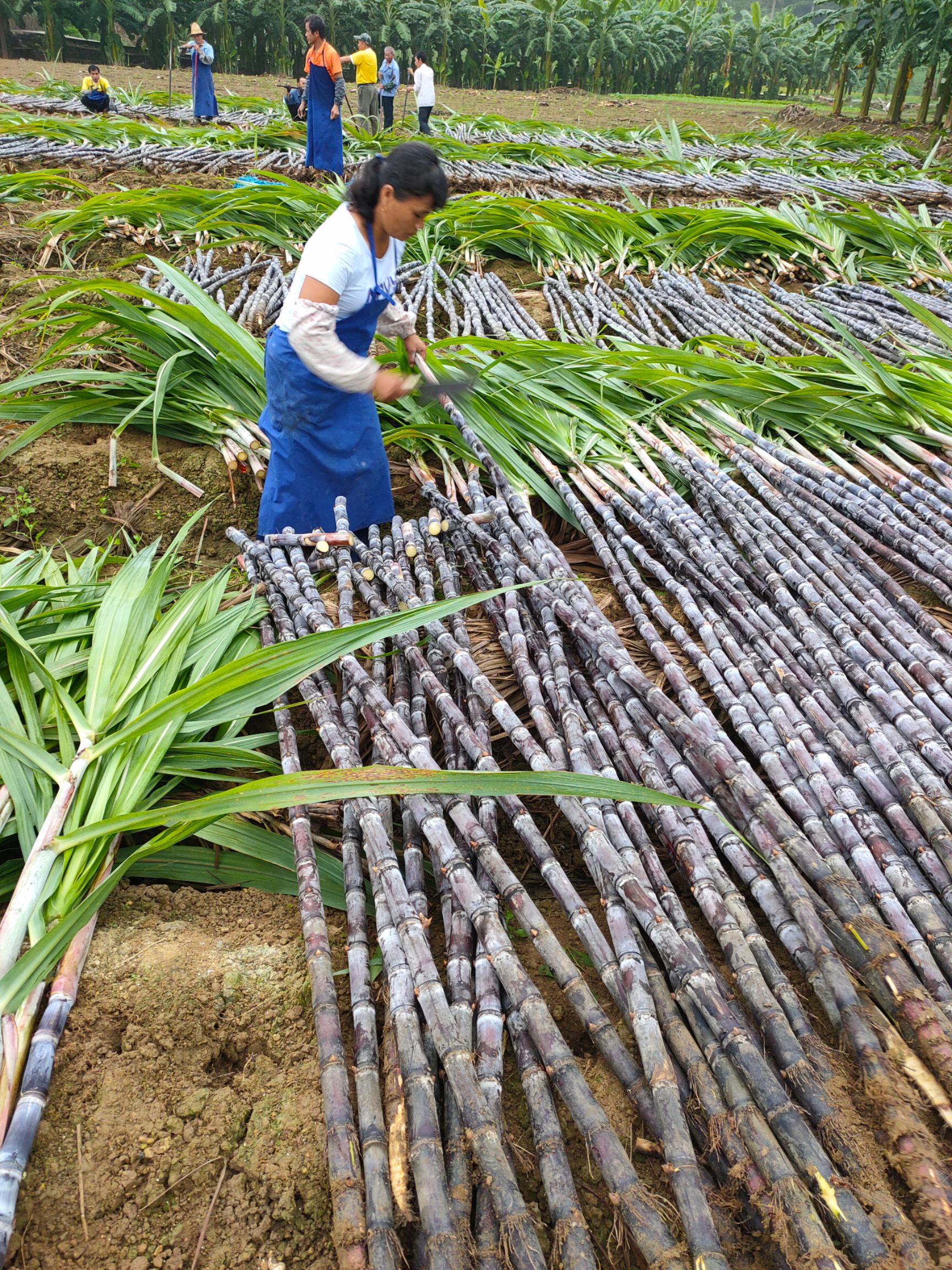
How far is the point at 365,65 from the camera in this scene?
834cm

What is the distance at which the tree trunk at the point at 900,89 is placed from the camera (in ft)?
45.3

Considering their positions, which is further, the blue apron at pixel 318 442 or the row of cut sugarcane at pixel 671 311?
the row of cut sugarcane at pixel 671 311

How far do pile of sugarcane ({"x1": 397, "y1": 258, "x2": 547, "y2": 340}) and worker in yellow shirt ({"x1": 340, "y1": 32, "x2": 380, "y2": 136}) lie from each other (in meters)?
4.66

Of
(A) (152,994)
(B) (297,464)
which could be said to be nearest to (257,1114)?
(A) (152,994)

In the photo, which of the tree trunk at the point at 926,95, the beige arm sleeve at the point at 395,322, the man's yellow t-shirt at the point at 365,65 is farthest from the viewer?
the tree trunk at the point at 926,95

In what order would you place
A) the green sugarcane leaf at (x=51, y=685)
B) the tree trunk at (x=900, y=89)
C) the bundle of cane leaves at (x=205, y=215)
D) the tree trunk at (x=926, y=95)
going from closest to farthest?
the green sugarcane leaf at (x=51, y=685) < the bundle of cane leaves at (x=205, y=215) < the tree trunk at (x=900, y=89) < the tree trunk at (x=926, y=95)

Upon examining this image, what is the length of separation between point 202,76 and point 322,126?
418 centimetres

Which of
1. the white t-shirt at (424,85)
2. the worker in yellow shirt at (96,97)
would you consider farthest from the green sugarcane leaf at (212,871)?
the worker in yellow shirt at (96,97)

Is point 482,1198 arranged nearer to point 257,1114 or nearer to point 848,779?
point 257,1114

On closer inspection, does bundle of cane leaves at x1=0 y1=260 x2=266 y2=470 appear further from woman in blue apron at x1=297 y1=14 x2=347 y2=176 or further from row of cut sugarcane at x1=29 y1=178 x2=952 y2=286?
woman in blue apron at x1=297 y1=14 x2=347 y2=176

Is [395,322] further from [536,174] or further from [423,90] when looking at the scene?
[423,90]

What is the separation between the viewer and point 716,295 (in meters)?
4.58

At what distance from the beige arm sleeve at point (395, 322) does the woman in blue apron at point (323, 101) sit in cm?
451

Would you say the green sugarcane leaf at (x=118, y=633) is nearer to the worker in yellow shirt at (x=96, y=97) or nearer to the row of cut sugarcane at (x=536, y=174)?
the row of cut sugarcane at (x=536, y=174)
